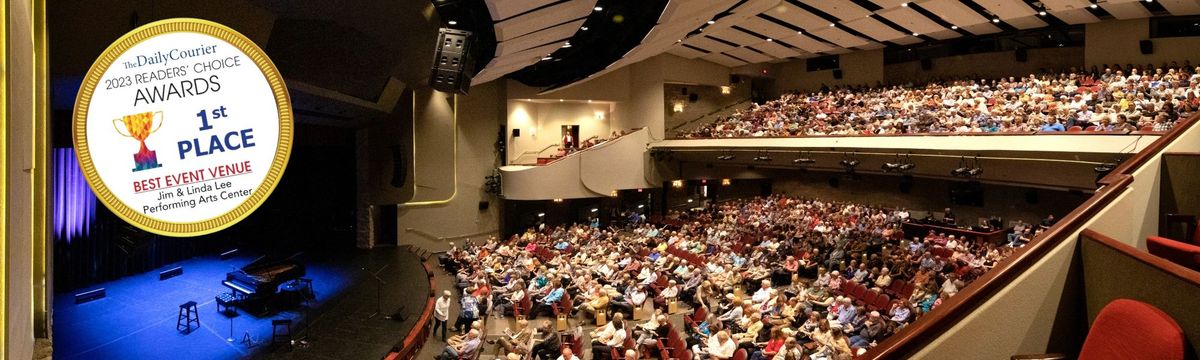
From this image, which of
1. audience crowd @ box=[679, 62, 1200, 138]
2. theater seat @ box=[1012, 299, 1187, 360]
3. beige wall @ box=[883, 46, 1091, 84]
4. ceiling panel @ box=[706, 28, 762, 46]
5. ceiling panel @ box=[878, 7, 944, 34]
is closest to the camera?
theater seat @ box=[1012, 299, 1187, 360]

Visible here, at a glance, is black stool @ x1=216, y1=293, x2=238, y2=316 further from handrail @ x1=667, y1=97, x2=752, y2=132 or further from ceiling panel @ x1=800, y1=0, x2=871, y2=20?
handrail @ x1=667, y1=97, x2=752, y2=132

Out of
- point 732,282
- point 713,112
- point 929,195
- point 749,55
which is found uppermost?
point 749,55

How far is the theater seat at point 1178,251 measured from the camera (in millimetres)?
2354

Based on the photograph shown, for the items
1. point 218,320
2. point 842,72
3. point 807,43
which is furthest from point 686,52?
point 218,320

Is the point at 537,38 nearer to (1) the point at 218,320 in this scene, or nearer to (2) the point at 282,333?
(2) the point at 282,333

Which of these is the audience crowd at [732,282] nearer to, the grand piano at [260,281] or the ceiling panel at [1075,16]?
the grand piano at [260,281]

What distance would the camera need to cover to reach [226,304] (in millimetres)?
9734

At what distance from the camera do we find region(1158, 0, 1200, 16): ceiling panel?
12586 millimetres

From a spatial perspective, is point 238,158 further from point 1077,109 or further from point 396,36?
point 1077,109

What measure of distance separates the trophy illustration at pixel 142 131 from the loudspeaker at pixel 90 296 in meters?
10.6

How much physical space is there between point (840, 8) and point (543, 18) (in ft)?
32.3

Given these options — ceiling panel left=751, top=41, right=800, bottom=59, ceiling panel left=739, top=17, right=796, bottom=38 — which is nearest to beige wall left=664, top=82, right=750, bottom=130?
ceiling panel left=751, top=41, right=800, bottom=59

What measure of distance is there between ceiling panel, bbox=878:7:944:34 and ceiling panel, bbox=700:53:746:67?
636cm

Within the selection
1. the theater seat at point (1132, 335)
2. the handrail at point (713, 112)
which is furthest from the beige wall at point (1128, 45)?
the theater seat at point (1132, 335)
